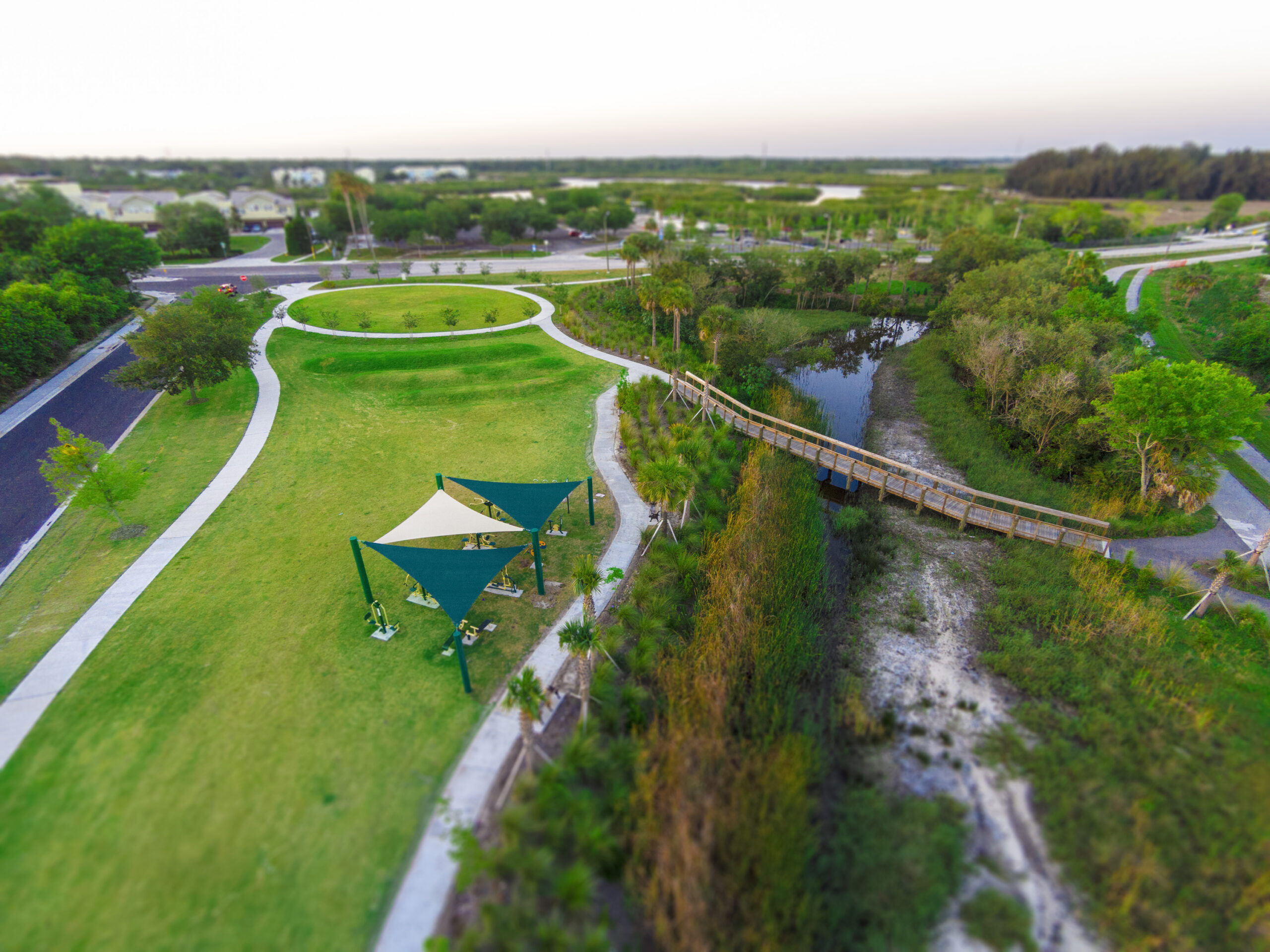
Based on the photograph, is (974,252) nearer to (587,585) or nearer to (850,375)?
(850,375)

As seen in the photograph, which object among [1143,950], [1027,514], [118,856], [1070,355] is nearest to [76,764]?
[118,856]

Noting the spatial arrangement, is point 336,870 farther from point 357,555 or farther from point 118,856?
point 357,555

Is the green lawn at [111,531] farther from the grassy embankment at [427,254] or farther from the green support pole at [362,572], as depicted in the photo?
the grassy embankment at [427,254]

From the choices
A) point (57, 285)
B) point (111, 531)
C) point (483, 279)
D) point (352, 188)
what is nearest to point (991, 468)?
point (111, 531)

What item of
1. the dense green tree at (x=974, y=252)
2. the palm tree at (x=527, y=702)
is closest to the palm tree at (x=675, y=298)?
the palm tree at (x=527, y=702)

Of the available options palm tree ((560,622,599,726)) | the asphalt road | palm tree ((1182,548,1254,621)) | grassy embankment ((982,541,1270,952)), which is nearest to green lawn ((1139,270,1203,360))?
palm tree ((1182,548,1254,621))
